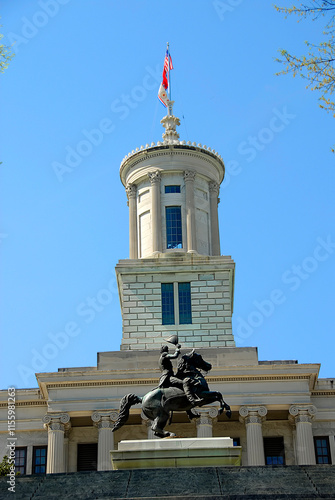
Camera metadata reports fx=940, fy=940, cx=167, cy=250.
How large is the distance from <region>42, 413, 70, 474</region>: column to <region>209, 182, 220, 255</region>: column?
14.3 meters

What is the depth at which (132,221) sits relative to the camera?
188 feet

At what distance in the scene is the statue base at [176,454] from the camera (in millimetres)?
29031

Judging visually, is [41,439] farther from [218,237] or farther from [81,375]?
[218,237]

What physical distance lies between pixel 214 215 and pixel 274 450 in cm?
1554

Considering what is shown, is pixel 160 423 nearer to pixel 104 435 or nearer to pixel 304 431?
pixel 104 435

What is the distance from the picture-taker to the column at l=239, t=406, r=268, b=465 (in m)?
46.1

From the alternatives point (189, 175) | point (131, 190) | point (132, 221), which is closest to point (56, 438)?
point (132, 221)

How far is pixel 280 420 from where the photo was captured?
4938 centimetres

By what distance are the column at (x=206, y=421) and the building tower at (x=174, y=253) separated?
4.99 meters

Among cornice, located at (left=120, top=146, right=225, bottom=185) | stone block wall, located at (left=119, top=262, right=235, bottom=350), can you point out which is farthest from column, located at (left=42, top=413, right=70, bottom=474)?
cornice, located at (left=120, top=146, right=225, bottom=185)

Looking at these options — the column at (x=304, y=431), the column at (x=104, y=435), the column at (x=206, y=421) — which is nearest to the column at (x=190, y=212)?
the column at (x=206, y=421)

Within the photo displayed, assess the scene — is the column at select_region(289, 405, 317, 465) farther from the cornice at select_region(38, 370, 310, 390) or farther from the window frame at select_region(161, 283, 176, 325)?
the window frame at select_region(161, 283, 176, 325)

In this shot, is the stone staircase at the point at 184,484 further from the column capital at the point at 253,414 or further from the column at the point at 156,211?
the column at the point at 156,211

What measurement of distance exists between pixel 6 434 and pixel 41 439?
1946mm
